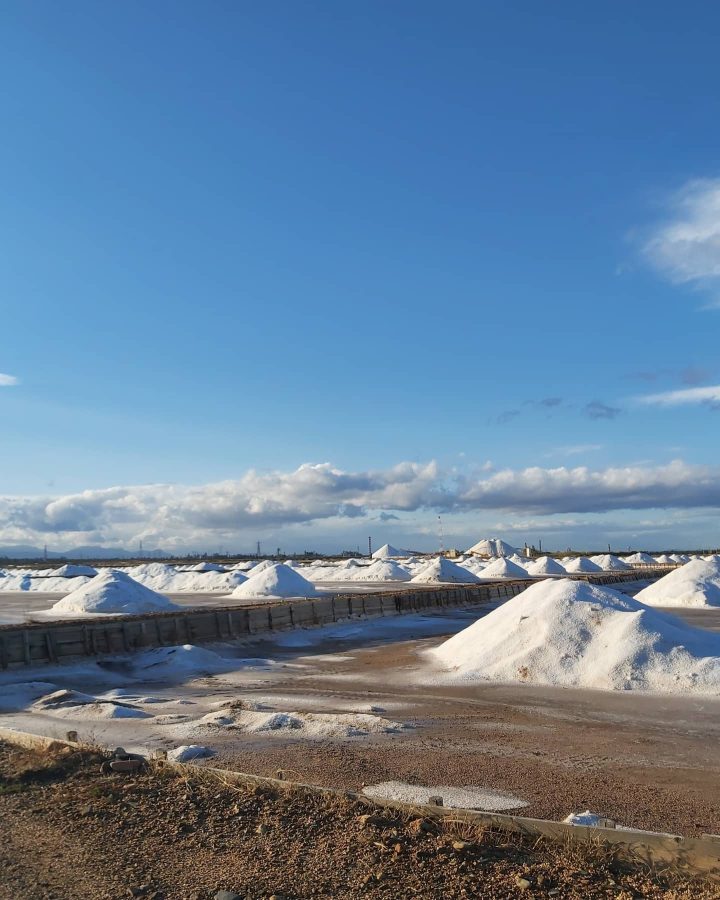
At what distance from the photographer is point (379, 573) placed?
57.6 metres

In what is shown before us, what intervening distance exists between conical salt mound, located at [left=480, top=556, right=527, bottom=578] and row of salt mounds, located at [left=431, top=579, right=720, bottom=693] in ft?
138

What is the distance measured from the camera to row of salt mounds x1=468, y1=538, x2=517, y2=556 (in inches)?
3510

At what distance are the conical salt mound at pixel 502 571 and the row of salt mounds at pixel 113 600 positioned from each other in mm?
32570

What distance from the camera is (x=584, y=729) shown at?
10.4m

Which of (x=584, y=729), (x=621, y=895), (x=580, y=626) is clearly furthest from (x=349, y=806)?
(x=580, y=626)

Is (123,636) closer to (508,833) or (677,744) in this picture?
(677,744)

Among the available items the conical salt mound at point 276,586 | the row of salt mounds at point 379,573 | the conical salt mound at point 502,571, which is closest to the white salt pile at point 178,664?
the conical salt mound at point 276,586

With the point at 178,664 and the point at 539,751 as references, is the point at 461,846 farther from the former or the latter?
the point at 178,664

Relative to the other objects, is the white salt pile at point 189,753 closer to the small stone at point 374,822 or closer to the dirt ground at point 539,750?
the dirt ground at point 539,750

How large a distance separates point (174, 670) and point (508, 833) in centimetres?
1225

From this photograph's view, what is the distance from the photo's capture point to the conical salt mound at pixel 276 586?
3822cm

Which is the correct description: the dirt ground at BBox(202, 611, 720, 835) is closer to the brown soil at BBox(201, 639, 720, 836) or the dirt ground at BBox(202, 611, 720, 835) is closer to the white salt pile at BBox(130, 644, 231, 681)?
the brown soil at BBox(201, 639, 720, 836)

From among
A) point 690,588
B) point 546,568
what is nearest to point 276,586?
point 690,588

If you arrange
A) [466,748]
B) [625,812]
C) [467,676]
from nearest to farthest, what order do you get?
[625,812] → [466,748] → [467,676]
